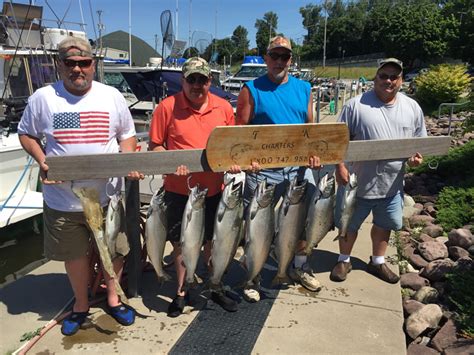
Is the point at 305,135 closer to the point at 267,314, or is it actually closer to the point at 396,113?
Result: the point at 396,113

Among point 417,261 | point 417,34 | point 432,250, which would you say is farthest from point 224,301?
point 417,34

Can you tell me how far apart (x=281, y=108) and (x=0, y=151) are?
4.50m

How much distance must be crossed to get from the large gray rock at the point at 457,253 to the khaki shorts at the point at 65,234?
4066 mm

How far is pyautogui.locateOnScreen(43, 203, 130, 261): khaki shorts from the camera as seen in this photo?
3.03 m

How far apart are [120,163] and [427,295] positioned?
3184 mm

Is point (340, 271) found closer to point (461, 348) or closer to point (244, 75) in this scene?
point (461, 348)

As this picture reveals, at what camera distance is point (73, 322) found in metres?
3.22

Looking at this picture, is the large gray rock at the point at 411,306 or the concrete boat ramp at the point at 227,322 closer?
the concrete boat ramp at the point at 227,322

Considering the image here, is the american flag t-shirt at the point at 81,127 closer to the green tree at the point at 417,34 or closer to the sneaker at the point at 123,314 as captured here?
the sneaker at the point at 123,314

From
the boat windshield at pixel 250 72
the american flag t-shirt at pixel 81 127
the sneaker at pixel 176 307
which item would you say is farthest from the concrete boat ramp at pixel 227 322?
the boat windshield at pixel 250 72

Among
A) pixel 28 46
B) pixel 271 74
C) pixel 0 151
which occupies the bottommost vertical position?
pixel 0 151

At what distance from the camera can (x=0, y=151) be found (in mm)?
5922

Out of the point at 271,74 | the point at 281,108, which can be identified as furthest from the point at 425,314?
the point at 271,74

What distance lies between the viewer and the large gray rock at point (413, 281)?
4.38 m
